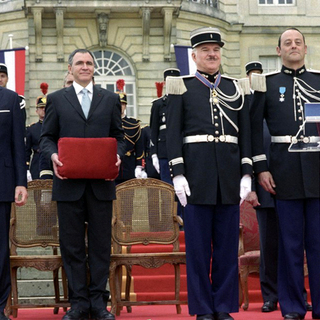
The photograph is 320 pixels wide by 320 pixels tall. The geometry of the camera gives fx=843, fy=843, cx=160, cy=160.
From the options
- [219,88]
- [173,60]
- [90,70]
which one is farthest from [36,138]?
[173,60]

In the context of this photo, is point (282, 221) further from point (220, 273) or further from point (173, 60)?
point (173, 60)

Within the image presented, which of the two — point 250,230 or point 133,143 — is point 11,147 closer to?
point 250,230

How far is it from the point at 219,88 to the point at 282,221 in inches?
41.6

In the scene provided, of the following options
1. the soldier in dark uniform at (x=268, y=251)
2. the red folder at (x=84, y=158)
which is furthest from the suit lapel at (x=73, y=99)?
the soldier in dark uniform at (x=268, y=251)

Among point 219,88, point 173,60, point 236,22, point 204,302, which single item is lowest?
point 204,302

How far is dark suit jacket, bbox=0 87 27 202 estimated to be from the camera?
6219 millimetres

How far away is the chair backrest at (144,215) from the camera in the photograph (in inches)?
Answer: 290

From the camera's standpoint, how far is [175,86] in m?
5.95

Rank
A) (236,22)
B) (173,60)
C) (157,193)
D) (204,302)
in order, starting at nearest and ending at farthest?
1. (204,302)
2. (157,193)
3. (173,60)
4. (236,22)

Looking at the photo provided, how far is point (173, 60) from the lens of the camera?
22953 mm

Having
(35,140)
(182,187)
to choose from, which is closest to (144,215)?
(182,187)

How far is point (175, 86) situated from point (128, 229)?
1.87 metres

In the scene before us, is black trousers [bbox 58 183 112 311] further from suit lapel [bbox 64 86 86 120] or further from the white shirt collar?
the white shirt collar

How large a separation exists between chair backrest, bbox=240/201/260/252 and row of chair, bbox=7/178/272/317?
0.57 m
